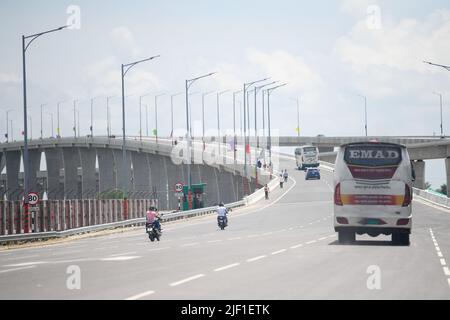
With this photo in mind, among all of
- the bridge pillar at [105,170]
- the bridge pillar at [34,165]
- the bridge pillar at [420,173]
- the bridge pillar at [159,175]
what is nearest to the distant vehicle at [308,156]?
the bridge pillar at [420,173]

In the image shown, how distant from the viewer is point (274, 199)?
3501 inches

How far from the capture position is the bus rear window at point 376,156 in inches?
1139

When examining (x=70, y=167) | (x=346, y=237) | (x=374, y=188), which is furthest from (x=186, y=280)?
(x=70, y=167)

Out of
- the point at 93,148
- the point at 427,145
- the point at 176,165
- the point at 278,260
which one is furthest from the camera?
the point at 93,148

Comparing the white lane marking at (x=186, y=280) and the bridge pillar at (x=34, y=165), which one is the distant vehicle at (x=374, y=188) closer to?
the white lane marking at (x=186, y=280)

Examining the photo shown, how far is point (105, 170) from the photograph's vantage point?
165 m

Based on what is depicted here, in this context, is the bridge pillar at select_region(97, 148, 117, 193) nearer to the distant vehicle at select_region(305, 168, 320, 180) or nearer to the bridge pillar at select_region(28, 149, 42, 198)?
the bridge pillar at select_region(28, 149, 42, 198)

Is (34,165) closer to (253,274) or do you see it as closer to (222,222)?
(222,222)

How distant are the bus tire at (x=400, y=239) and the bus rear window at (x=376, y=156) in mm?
2869

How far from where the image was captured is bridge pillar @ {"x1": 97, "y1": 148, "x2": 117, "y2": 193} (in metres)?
164

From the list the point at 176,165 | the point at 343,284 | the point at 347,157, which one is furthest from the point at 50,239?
the point at 176,165

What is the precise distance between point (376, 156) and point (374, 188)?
3.36ft
